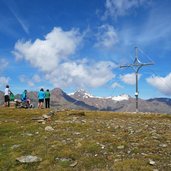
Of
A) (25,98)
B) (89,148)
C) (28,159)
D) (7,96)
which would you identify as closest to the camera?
(28,159)

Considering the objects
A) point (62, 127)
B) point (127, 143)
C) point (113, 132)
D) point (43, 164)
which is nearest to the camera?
point (43, 164)

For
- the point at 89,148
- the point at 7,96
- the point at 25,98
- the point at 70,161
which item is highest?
the point at 7,96

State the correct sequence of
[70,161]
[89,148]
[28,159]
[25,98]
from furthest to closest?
[25,98], [89,148], [28,159], [70,161]

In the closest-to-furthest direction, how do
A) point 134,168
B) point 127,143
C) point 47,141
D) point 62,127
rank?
point 134,168 → point 127,143 → point 47,141 → point 62,127

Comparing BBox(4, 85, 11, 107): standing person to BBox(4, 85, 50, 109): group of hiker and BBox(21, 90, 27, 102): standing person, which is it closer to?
BBox(4, 85, 50, 109): group of hiker

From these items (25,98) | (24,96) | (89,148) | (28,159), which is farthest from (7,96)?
(28,159)

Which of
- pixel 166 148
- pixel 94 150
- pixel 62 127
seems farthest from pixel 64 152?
pixel 62 127

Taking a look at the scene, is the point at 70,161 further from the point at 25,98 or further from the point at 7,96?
the point at 25,98

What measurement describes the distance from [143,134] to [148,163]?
707 cm

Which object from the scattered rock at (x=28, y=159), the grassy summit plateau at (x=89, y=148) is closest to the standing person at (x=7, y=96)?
the grassy summit plateau at (x=89, y=148)

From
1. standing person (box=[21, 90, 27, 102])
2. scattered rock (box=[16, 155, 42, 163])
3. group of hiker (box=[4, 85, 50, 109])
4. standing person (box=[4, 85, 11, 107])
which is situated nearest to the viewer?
scattered rock (box=[16, 155, 42, 163])

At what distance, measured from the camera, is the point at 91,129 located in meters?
29.3

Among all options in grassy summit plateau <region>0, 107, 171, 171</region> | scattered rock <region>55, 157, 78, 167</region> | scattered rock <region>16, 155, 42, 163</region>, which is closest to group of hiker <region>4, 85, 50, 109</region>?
grassy summit plateau <region>0, 107, 171, 171</region>

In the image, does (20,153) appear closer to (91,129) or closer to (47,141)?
(47,141)
